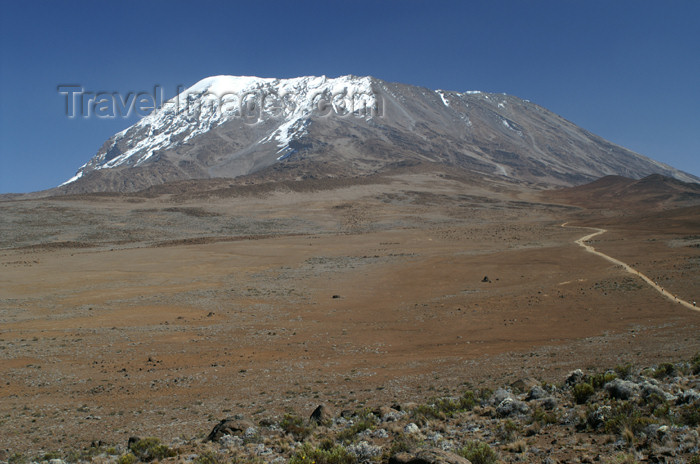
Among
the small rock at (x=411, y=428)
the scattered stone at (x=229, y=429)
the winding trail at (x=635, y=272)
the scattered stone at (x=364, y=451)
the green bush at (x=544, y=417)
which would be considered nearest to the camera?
the scattered stone at (x=364, y=451)

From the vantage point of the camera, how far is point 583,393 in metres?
8.39

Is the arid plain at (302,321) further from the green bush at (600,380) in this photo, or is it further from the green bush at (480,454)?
the green bush at (480,454)

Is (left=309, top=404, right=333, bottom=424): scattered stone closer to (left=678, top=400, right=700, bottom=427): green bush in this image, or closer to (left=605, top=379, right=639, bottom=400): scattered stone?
(left=605, top=379, right=639, bottom=400): scattered stone

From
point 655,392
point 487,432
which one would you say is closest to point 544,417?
point 487,432

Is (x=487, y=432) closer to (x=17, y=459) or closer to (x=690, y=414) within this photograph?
(x=690, y=414)

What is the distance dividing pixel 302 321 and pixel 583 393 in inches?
517

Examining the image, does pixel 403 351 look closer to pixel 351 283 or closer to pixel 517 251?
pixel 351 283

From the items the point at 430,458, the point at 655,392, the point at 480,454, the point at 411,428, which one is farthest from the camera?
the point at 411,428

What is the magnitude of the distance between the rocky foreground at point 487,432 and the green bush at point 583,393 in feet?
0.06

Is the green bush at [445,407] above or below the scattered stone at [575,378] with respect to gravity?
below

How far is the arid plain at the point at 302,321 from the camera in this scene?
11422mm

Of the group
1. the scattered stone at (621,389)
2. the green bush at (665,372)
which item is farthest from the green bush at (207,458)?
the green bush at (665,372)

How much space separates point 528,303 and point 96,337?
17987 millimetres

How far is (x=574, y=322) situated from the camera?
59.2 ft
